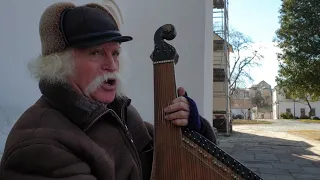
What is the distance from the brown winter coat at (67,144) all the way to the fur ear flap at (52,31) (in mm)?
128

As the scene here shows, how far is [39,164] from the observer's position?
97cm

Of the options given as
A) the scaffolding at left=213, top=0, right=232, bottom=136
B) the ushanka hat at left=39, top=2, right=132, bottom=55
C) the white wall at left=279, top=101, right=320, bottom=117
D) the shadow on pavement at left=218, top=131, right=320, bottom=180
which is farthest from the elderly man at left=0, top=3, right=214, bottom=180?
the white wall at left=279, top=101, right=320, bottom=117

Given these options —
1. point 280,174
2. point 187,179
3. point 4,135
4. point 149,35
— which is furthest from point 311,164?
point 187,179

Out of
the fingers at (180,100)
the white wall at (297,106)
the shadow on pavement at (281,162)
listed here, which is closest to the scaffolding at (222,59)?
the shadow on pavement at (281,162)

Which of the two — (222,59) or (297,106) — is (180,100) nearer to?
(222,59)

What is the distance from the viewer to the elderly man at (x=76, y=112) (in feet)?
3.25

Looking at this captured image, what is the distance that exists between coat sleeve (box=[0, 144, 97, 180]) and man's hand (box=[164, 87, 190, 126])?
1.26 ft

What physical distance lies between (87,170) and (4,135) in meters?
3.09

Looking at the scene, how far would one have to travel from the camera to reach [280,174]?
7.68m

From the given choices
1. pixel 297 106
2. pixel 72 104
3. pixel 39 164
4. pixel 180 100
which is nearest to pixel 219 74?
pixel 180 100

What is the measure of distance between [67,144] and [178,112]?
1.33 feet

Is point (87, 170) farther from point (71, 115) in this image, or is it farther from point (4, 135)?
point (4, 135)

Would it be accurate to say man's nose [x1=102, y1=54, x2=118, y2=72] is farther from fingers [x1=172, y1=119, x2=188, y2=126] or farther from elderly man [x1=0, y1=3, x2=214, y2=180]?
fingers [x1=172, y1=119, x2=188, y2=126]

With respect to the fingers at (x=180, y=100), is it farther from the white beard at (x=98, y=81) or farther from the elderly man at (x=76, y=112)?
the white beard at (x=98, y=81)
